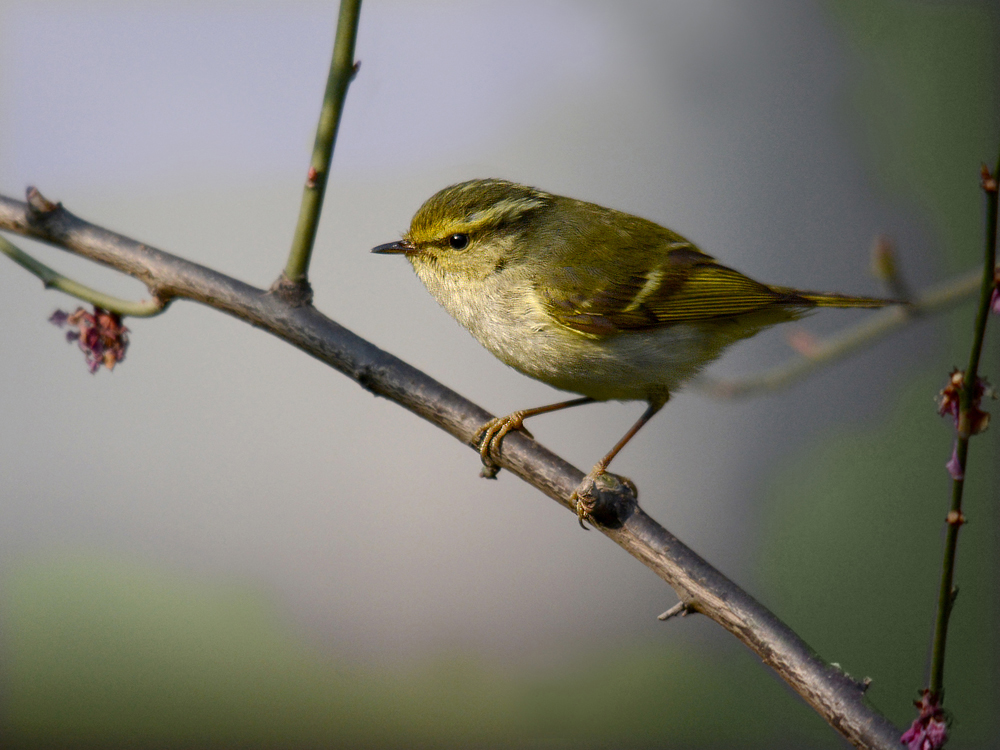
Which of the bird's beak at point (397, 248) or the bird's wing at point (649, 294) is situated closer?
the bird's wing at point (649, 294)

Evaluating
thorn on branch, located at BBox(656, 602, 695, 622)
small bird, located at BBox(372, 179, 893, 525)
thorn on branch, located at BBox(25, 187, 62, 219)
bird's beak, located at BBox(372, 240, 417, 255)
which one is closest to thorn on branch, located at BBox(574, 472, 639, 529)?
thorn on branch, located at BBox(656, 602, 695, 622)

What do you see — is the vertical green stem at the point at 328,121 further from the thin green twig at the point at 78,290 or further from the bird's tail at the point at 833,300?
the bird's tail at the point at 833,300

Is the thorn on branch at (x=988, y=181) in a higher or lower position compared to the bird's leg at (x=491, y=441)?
lower

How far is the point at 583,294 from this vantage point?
2.16m

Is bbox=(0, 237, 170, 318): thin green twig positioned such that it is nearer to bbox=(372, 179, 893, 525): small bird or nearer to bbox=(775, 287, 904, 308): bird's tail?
bbox=(372, 179, 893, 525): small bird

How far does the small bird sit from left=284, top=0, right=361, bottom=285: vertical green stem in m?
0.71

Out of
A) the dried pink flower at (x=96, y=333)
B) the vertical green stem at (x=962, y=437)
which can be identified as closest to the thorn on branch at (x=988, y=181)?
the vertical green stem at (x=962, y=437)

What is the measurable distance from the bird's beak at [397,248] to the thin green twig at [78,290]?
71cm

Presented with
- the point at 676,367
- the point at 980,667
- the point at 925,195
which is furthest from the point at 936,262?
the point at 676,367

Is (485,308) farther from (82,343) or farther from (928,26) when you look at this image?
(928,26)

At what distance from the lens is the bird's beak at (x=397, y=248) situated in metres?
2.27

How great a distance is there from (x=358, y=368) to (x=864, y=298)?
50.3 inches

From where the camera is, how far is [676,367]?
7.13 feet

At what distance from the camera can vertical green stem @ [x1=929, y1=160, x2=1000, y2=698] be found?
0.88 meters
